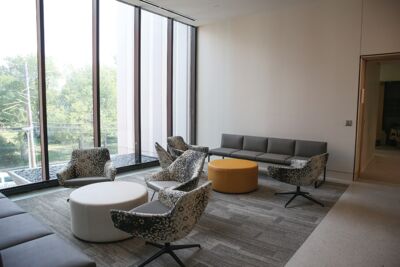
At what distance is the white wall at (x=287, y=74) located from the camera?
18.2 ft

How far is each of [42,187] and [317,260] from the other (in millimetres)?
4329

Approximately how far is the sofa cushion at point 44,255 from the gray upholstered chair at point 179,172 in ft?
5.66

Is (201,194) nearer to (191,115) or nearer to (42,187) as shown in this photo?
(42,187)

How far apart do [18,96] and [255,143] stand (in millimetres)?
4569

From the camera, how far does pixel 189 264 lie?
2.69 m

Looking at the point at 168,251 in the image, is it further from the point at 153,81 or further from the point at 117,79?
the point at 153,81

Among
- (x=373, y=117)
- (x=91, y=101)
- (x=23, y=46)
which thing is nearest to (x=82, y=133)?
(x=91, y=101)

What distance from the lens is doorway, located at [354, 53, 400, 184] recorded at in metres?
5.55

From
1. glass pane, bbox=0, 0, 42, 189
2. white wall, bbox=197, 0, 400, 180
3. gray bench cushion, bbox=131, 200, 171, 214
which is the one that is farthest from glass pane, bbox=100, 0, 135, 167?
gray bench cushion, bbox=131, 200, 171, 214

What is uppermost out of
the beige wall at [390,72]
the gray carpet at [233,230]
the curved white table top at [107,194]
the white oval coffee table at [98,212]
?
the beige wall at [390,72]

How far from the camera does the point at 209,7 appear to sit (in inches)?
236

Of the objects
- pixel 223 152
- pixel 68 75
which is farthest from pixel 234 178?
pixel 68 75

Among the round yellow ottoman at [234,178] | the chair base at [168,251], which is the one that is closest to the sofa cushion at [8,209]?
the chair base at [168,251]

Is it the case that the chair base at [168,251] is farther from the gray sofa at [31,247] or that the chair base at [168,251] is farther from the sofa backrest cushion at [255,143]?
the sofa backrest cushion at [255,143]
